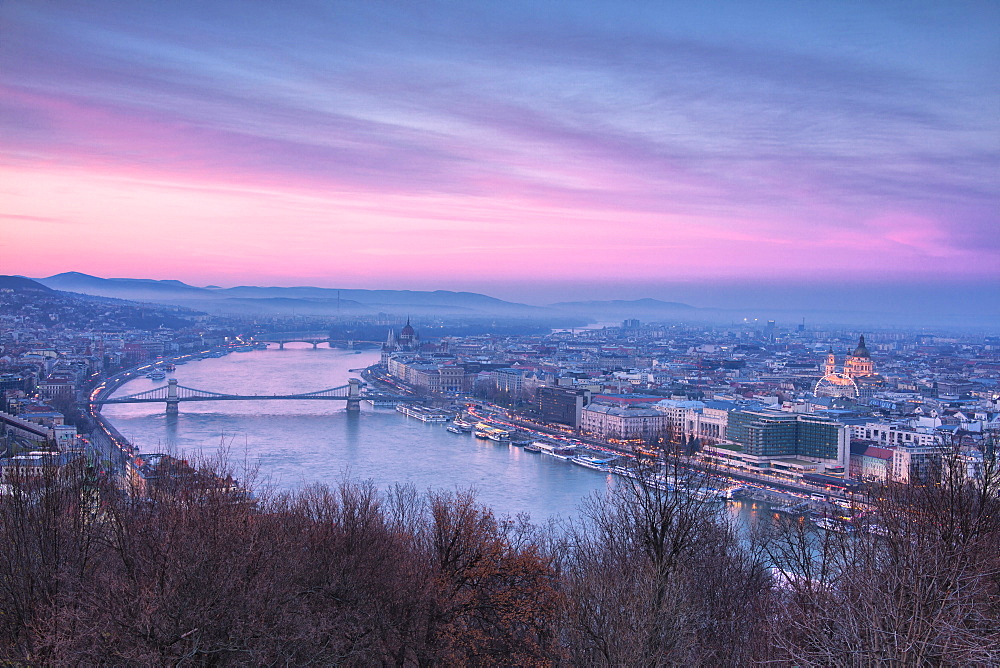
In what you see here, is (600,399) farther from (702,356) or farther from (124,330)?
(124,330)

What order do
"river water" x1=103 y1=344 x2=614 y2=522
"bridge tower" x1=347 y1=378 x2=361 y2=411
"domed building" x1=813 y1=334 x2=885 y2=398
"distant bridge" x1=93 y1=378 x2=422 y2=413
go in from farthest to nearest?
"domed building" x1=813 y1=334 x2=885 y2=398, "bridge tower" x1=347 y1=378 x2=361 y2=411, "distant bridge" x1=93 y1=378 x2=422 y2=413, "river water" x1=103 y1=344 x2=614 y2=522

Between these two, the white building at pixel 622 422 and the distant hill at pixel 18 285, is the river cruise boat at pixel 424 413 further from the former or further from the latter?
the distant hill at pixel 18 285

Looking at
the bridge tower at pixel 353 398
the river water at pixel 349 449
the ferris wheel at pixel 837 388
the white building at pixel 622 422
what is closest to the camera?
the river water at pixel 349 449

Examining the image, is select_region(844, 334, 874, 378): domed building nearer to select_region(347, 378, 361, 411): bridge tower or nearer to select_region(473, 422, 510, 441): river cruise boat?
select_region(473, 422, 510, 441): river cruise boat

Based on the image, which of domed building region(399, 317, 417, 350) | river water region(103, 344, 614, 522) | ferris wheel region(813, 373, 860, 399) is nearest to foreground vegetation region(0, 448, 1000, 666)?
river water region(103, 344, 614, 522)

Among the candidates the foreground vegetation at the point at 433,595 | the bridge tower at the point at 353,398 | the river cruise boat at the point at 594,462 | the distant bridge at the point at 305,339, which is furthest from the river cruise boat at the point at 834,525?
the distant bridge at the point at 305,339

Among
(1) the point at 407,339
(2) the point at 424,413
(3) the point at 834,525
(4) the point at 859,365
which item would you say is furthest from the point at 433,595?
(1) the point at 407,339

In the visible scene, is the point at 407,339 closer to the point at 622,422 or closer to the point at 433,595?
the point at 622,422
